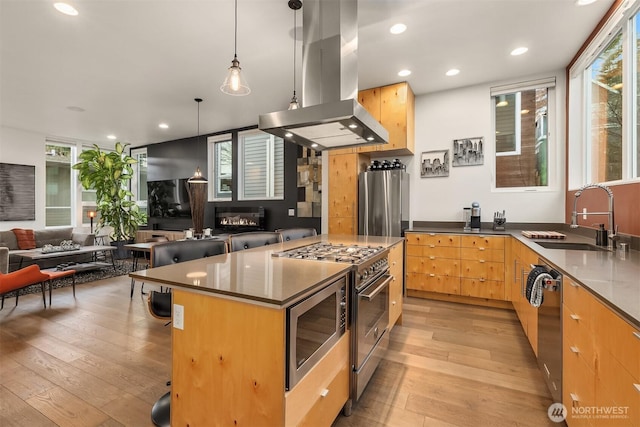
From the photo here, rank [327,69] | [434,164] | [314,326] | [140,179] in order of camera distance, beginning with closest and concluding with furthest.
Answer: [314,326], [327,69], [434,164], [140,179]

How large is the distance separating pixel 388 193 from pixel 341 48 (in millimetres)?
2153

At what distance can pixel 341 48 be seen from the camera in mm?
2168

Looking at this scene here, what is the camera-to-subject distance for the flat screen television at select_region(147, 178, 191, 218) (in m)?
6.86

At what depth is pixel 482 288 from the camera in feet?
11.5

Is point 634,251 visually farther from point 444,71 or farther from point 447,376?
point 444,71

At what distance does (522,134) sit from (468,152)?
0.69 metres

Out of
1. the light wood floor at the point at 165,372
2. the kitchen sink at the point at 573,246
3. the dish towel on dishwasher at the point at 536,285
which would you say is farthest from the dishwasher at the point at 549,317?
the kitchen sink at the point at 573,246

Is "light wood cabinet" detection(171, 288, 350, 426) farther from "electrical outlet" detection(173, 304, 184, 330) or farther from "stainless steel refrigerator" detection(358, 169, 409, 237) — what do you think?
"stainless steel refrigerator" detection(358, 169, 409, 237)

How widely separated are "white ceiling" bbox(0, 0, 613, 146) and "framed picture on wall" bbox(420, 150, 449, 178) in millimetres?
910

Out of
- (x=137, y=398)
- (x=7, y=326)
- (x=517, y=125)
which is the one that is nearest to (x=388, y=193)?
(x=517, y=125)

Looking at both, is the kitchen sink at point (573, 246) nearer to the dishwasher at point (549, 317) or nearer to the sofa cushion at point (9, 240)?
the dishwasher at point (549, 317)

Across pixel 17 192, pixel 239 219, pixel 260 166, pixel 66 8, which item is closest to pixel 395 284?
pixel 66 8

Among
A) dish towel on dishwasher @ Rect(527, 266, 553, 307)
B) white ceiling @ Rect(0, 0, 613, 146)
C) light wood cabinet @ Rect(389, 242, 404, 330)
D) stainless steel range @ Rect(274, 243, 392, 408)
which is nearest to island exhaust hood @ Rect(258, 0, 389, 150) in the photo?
white ceiling @ Rect(0, 0, 613, 146)

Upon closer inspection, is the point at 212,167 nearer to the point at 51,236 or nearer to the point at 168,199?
the point at 168,199
